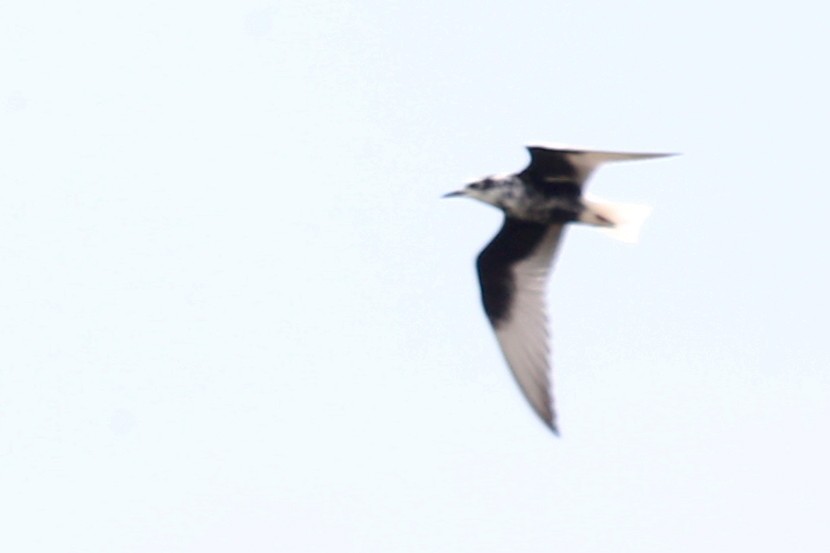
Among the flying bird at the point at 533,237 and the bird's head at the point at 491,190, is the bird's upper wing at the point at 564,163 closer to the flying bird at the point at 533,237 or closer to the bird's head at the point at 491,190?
the flying bird at the point at 533,237

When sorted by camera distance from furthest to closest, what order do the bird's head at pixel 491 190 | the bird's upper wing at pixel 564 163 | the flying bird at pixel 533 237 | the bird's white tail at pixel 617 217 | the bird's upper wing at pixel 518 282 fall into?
1. the bird's upper wing at pixel 518 282
2. the bird's head at pixel 491 190
3. the bird's white tail at pixel 617 217
4. the flying bird at pixel 533 237
5. the bird's upper wing at pixel 564 163

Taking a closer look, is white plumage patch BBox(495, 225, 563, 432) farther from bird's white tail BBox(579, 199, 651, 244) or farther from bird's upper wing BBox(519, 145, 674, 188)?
bird's upper wing BBox(519, 145, 674, 188)

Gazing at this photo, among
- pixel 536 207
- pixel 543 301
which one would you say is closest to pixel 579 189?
pixel 536 207

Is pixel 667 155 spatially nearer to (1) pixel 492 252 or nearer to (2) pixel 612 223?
(2) pixel 612 223

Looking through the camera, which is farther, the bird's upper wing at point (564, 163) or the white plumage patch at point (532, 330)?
the white plumage patch at point (532, 330)

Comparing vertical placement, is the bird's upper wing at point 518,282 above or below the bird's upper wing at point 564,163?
below

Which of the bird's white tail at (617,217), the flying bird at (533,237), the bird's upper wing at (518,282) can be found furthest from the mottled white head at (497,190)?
the bird's white tail at (617,217)

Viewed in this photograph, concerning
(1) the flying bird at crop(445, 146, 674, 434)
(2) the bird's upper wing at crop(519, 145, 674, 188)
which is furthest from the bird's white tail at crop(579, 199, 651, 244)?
(2) the bird's upper wing at crop(519, 145, 674, 188)

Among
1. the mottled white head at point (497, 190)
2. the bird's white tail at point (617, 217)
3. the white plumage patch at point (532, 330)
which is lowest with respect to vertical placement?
the white plumage patch at point (532, 330)
